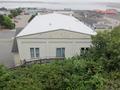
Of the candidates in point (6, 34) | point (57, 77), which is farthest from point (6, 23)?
point (57, 77)

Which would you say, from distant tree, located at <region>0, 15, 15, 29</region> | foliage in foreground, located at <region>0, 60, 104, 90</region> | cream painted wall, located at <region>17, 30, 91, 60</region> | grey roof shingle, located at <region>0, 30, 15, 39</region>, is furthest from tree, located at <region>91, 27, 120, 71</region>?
distant tree, located at <region>0, 15, 15, 29</region>

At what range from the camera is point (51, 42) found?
2216 centimetres

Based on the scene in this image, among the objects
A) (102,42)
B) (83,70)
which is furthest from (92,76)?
(102,42)

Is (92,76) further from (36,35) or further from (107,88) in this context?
(36,35)

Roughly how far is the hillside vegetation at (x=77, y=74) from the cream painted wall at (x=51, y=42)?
203 inches

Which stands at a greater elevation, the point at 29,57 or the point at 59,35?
the point at 59,35

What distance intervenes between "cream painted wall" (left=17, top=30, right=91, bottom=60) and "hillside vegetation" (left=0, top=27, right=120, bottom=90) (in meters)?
5.15

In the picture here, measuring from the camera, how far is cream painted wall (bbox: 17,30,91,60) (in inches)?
866

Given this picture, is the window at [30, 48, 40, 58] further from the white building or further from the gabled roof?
the gabled roof

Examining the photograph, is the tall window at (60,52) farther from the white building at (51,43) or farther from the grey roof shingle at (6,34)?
the grey roof shingle at (6,34)

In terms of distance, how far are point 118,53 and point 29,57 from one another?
8470mm

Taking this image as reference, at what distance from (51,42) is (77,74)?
25.5ft

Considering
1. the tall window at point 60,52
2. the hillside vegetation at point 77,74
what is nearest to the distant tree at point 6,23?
the tall window at point 60,52

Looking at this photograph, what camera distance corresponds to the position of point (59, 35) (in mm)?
22109
